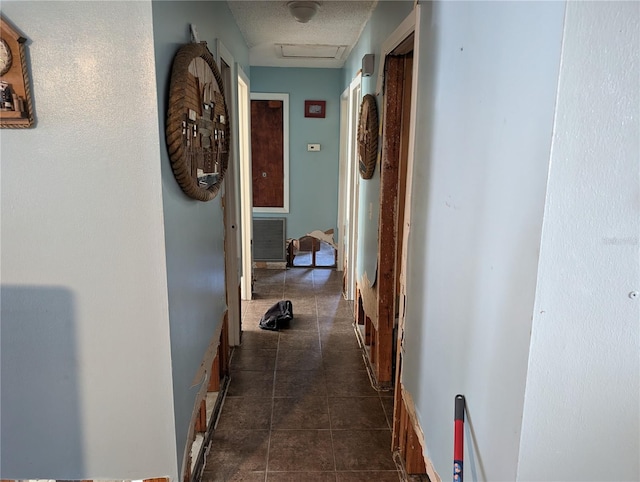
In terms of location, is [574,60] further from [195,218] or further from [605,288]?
[195,218]

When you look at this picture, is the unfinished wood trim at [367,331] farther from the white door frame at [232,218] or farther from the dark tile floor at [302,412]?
the white door frame at [232,218]

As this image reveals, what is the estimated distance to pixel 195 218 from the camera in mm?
1849

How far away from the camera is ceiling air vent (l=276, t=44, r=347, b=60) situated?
3.85 m

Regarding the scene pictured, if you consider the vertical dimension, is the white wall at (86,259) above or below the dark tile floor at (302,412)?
above

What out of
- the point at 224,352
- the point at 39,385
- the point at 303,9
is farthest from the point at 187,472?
the point at 303,9

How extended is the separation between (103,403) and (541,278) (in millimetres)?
1463

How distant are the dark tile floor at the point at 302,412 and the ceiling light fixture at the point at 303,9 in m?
2.24

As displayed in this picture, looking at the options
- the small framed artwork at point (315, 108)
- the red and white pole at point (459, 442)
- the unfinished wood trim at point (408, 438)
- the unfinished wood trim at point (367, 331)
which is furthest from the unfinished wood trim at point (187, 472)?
the small framed artwork at point (315, 108)

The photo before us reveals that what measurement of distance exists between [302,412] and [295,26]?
2.62m

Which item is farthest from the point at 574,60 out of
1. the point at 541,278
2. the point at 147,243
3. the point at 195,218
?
the point at 195,218

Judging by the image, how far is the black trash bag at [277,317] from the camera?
141 inches

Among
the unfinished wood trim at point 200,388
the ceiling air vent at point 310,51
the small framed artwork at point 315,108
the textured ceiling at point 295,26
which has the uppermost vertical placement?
the ceiling air vent at point 310,51

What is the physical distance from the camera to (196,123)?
1.65 m

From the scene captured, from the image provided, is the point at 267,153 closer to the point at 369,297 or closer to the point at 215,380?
the point at 369,297
